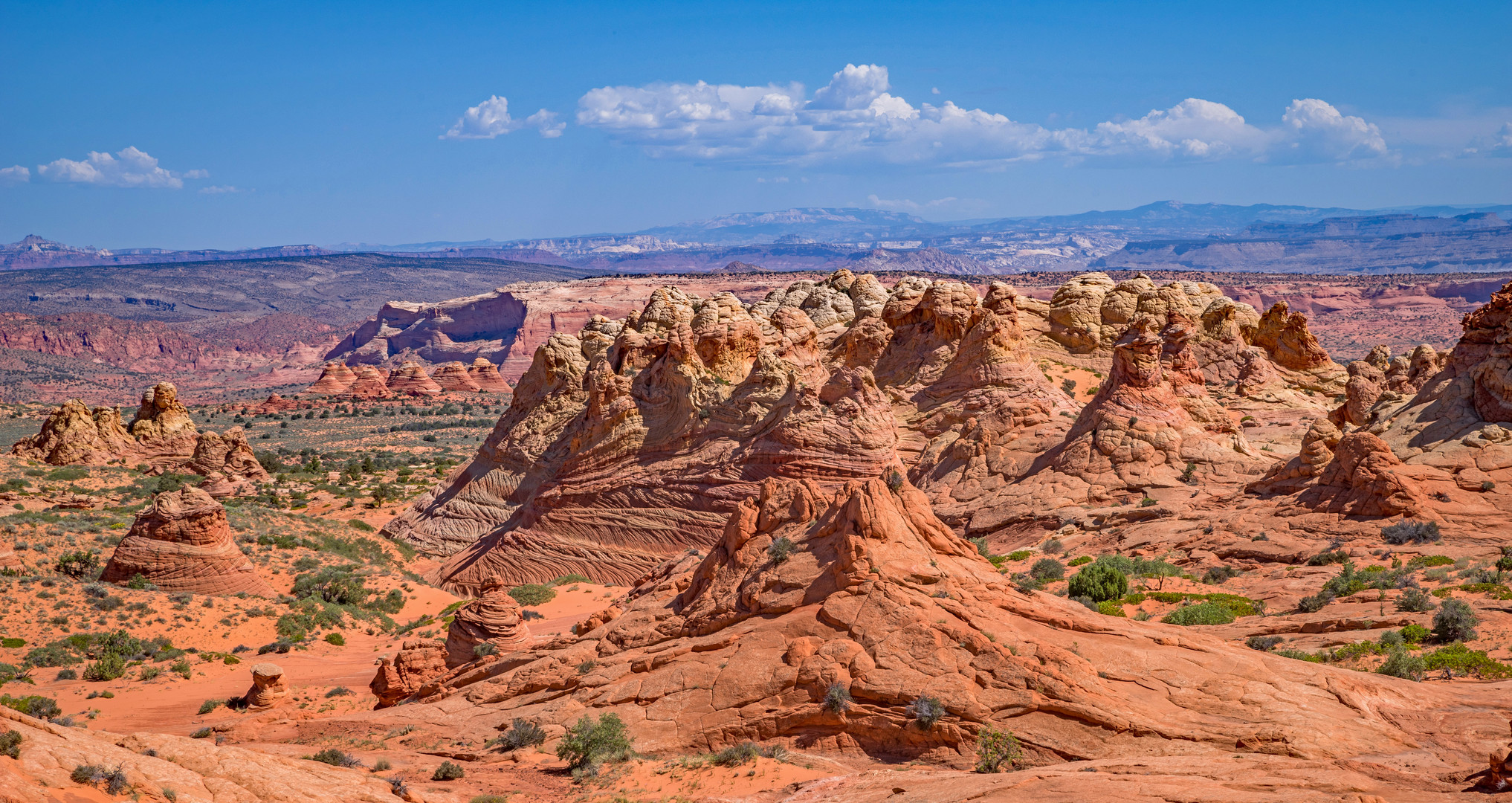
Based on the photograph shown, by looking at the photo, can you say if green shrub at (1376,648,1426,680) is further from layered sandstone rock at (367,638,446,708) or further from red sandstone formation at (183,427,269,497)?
red sandstone formation at (183,427,269,497)

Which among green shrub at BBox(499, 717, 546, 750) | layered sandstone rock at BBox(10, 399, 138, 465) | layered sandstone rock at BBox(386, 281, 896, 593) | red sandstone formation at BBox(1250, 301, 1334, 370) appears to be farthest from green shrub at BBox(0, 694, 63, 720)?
red sandstone formation at BBox(1250, 301, 1334, 370)

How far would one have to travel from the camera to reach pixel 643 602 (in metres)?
18.2

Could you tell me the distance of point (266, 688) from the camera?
21.4 metres

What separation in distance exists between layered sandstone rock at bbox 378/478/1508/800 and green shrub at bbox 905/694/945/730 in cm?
6

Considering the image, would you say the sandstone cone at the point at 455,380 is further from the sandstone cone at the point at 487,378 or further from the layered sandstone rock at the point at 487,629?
the layered sandstone rock at the point at 487,629

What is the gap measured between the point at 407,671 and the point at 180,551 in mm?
13567

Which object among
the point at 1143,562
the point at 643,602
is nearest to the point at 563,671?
the point at 643,602

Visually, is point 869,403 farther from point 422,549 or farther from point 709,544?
point 422,549

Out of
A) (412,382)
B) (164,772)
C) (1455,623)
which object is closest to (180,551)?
(164,772)

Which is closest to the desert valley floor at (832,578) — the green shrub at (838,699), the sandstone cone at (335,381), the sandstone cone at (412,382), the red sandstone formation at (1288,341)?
the green shrub at (838,699)

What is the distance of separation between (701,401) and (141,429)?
38.4 meters

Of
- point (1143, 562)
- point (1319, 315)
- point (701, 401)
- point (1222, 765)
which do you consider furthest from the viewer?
point (1319, 315)

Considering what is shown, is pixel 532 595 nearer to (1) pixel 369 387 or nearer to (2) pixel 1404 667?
(2) pixel 1404 667

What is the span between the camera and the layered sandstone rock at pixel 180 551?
2950cm
